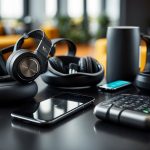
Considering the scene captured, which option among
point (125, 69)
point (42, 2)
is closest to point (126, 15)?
point (42, 2)

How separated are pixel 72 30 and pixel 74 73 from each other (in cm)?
654

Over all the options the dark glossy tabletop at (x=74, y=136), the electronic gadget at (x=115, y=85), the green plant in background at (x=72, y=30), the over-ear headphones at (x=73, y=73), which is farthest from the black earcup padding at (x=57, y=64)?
the green plant in background at (x=72, y=30)

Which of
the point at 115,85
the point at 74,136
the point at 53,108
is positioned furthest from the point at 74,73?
the point at 74,136

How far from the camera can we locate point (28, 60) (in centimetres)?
68

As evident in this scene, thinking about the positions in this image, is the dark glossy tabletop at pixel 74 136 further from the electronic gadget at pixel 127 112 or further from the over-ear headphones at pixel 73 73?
the over-ear headphones at pixel 73 73

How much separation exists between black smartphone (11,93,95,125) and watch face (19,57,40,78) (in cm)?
7

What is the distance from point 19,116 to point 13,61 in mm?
141

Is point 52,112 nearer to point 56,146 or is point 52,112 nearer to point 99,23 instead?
point 56,146

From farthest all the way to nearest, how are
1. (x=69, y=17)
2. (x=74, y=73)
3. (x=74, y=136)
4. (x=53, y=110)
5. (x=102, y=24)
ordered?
(x=102, y=24) < (x=69, y=17) < (x=74, y=73) < (x=53, y=110) < (x=74, y=136)

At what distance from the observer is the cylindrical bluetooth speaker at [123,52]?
2.98 feet

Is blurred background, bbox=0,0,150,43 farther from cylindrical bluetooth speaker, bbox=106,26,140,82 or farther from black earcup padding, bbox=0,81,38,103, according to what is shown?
black earcup padding, bbox=0,81,38,103

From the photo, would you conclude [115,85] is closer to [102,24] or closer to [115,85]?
[115,85]

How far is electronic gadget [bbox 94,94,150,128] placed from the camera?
52 centimetres

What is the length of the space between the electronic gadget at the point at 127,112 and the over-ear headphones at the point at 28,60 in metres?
0.20
